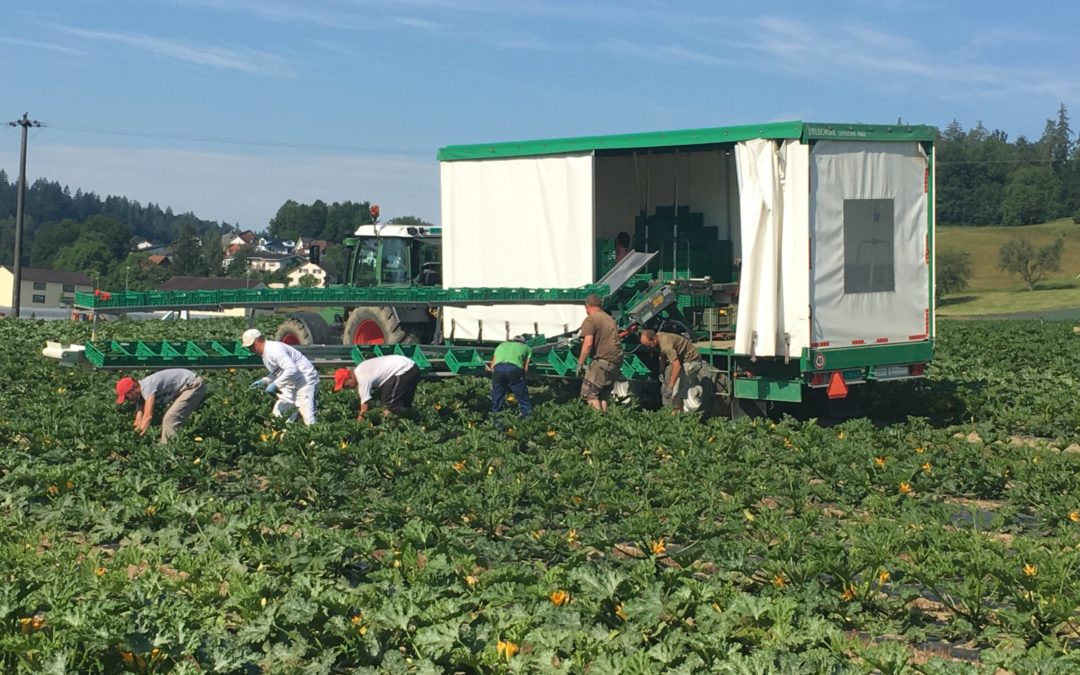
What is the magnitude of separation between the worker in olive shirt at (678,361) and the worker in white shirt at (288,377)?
14.1 feet

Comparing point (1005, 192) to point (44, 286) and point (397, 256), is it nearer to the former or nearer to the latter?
point (44, 286)

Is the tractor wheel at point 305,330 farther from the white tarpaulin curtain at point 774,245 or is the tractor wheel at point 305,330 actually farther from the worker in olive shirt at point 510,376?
the white tarpaulin curtain at point 774,245

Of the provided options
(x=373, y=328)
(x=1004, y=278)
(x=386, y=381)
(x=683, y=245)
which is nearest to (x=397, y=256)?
(x=373, y=328)

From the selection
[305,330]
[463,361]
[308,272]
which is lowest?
[463,361]

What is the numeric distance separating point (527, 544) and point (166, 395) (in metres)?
5.48

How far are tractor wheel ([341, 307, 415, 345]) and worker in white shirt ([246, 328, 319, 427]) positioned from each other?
5.44 meters

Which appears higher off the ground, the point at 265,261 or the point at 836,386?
the point at 265,261

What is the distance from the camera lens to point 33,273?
→ 122m

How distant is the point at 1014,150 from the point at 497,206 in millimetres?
169254

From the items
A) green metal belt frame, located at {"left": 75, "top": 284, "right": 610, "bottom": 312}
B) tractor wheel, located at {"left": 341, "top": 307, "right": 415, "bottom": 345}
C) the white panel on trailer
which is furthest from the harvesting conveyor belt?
the white panel on trailer

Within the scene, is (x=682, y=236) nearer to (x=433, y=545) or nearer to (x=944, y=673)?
(x=433, y=545)

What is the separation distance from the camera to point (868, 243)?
15.0 metres

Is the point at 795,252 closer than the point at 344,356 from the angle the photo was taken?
Yes

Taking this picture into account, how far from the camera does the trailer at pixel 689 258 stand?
1442 centimetres
